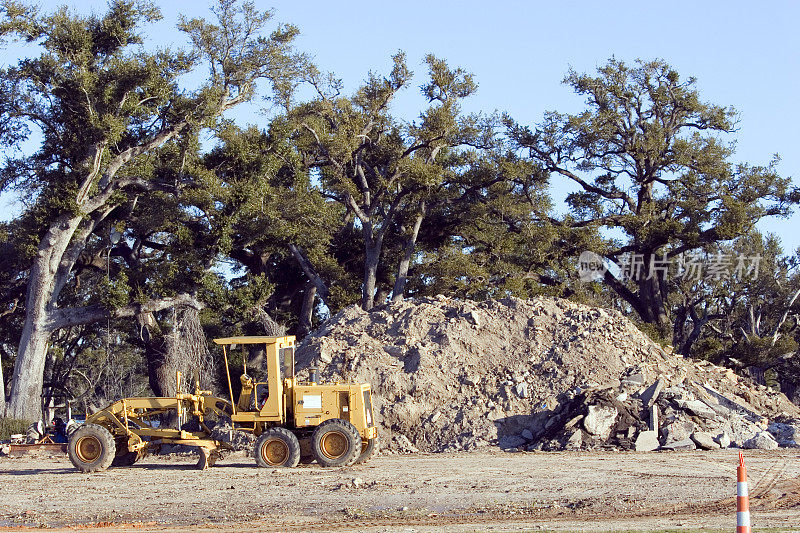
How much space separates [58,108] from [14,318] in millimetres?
11715

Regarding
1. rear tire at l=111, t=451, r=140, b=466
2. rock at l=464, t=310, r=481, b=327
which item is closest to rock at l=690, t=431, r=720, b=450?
rock at l=464, t=310, r=481, b=327

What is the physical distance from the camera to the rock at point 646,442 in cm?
2078

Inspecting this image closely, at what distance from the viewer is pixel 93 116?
2928 cm

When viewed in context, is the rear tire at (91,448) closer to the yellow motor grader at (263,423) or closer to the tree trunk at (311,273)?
the yellow motor grader at (263,423)

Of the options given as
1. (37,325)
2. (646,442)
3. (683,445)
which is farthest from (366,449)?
(37,325)

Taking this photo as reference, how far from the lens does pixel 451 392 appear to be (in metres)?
23.5

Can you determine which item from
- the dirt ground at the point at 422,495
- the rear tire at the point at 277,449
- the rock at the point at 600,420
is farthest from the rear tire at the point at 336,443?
the rock at the point at 600,420

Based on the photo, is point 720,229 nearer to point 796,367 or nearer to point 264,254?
point 796,367

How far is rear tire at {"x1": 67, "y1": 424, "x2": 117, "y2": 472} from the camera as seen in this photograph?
17531mm

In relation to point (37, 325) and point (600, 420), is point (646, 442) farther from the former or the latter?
point (37, 325)

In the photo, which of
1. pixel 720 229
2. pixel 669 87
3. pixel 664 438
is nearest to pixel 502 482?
pixel 664 438

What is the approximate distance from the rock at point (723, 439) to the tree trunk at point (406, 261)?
50.2 feet

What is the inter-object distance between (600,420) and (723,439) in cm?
298

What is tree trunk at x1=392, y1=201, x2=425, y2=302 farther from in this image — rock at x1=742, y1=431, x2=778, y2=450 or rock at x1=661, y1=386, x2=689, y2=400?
rock at x1=742, y1=431, x2=778, y2=450
